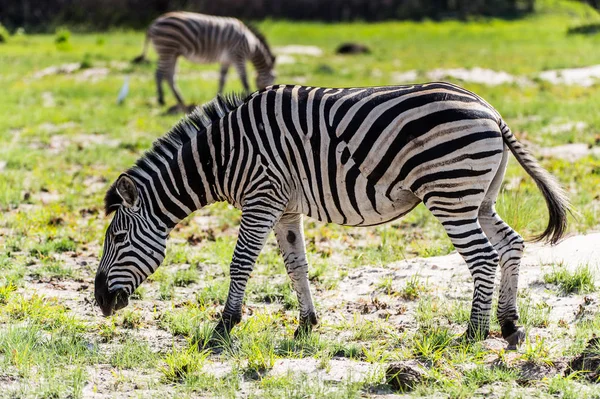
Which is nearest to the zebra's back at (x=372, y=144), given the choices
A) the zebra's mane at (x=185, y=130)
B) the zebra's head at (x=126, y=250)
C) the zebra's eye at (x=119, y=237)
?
the zebra's mane at (x=185, y=130)

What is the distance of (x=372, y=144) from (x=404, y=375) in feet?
5.79

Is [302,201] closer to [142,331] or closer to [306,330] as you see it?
[306,330]

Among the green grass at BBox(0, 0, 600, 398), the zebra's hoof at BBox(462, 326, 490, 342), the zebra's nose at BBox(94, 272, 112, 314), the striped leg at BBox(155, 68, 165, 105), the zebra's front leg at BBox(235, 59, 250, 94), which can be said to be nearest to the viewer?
the green grass at BBox(0, 0, 600, 398)

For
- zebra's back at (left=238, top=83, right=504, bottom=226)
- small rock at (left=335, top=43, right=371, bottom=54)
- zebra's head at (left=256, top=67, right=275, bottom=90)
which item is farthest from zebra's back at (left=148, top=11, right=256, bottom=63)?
zebra's back at (left=238, top=83, right=504, bottom=226)

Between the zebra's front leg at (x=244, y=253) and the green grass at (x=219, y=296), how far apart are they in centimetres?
12

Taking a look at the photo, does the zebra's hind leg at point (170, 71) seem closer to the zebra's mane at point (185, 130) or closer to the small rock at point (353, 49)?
the small rock at point (353, 49)

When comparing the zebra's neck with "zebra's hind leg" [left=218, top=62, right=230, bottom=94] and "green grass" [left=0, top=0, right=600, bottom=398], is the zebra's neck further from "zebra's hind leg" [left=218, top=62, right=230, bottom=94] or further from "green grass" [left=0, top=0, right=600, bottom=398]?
"zebra's hind leg" [left=218, top=62, right=230, bottom=94]

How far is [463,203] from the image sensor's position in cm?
563

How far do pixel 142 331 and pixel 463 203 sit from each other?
2727mm

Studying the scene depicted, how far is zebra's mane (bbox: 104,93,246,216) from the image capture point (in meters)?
6.47

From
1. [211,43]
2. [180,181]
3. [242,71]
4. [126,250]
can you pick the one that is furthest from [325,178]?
[211,43]

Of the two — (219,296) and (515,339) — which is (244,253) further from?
(515,339)

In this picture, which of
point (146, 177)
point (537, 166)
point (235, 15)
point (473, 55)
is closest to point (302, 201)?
point (146, 177)

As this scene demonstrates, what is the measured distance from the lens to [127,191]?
245 inches
